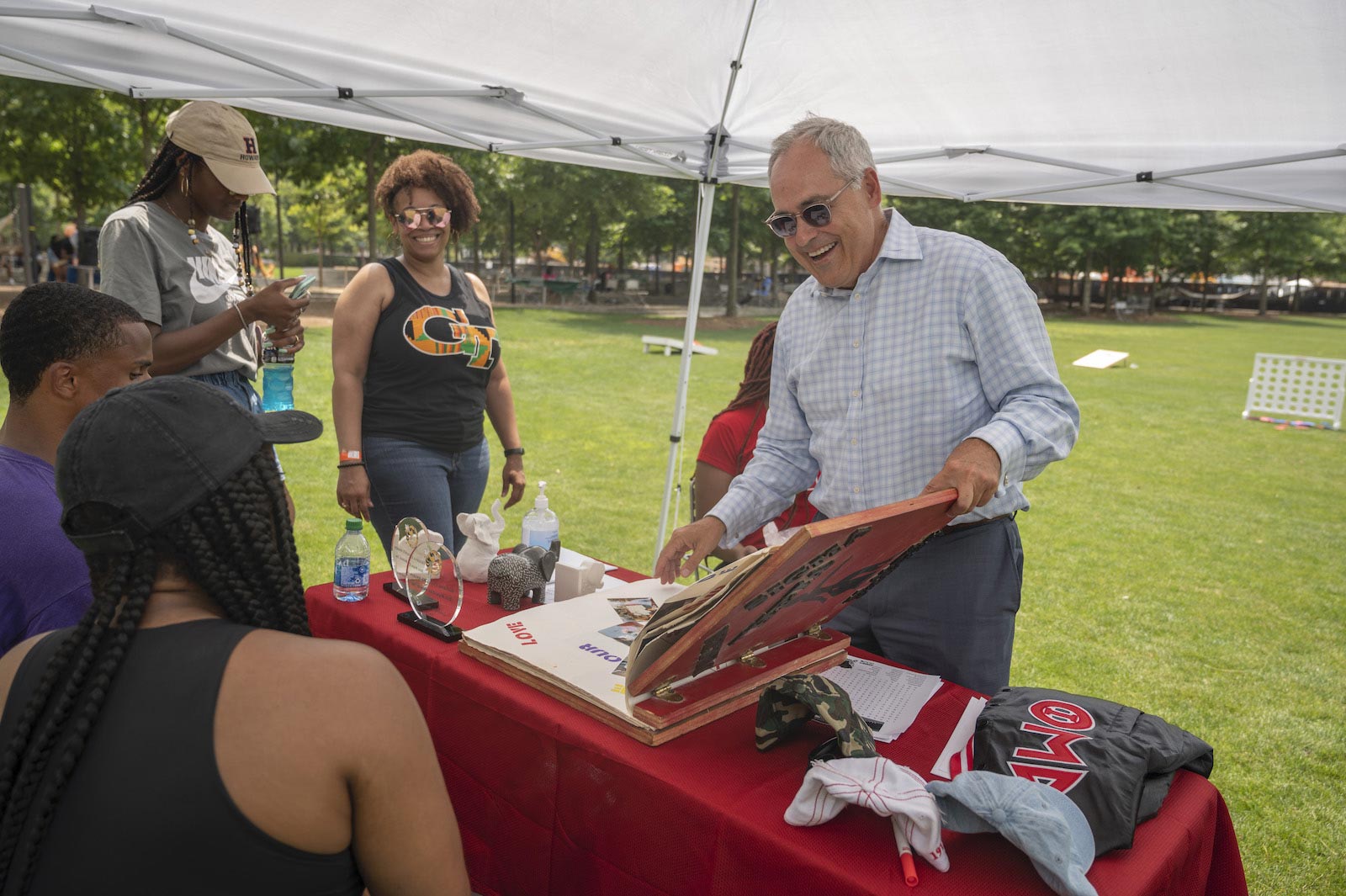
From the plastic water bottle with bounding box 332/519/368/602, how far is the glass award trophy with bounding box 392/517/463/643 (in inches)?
3.5

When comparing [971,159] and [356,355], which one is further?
[971,159]

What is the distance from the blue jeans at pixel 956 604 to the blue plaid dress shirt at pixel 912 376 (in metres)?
0.11

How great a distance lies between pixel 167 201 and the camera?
3.10 m

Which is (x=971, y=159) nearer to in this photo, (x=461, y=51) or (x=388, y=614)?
(x=461, y=51)

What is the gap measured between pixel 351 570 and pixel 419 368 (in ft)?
3.45

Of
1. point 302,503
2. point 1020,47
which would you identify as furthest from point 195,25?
point 302,503

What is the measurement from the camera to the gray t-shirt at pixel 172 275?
288 centimetres

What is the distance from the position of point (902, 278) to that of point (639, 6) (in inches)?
69.7

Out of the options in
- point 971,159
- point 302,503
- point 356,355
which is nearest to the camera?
point 356,355

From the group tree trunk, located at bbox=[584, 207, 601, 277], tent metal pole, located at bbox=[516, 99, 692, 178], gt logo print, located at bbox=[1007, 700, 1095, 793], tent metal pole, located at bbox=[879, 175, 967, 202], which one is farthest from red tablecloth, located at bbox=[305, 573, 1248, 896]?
tree trunk, located at bbox=[584, 207, 601, 277]

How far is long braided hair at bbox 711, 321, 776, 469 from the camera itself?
350 centimetres

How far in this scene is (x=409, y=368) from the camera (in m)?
3.36

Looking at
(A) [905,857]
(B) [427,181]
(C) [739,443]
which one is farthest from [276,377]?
(A) [905,857]

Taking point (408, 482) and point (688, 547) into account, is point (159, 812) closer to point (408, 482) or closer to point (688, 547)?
point (688, 547)
